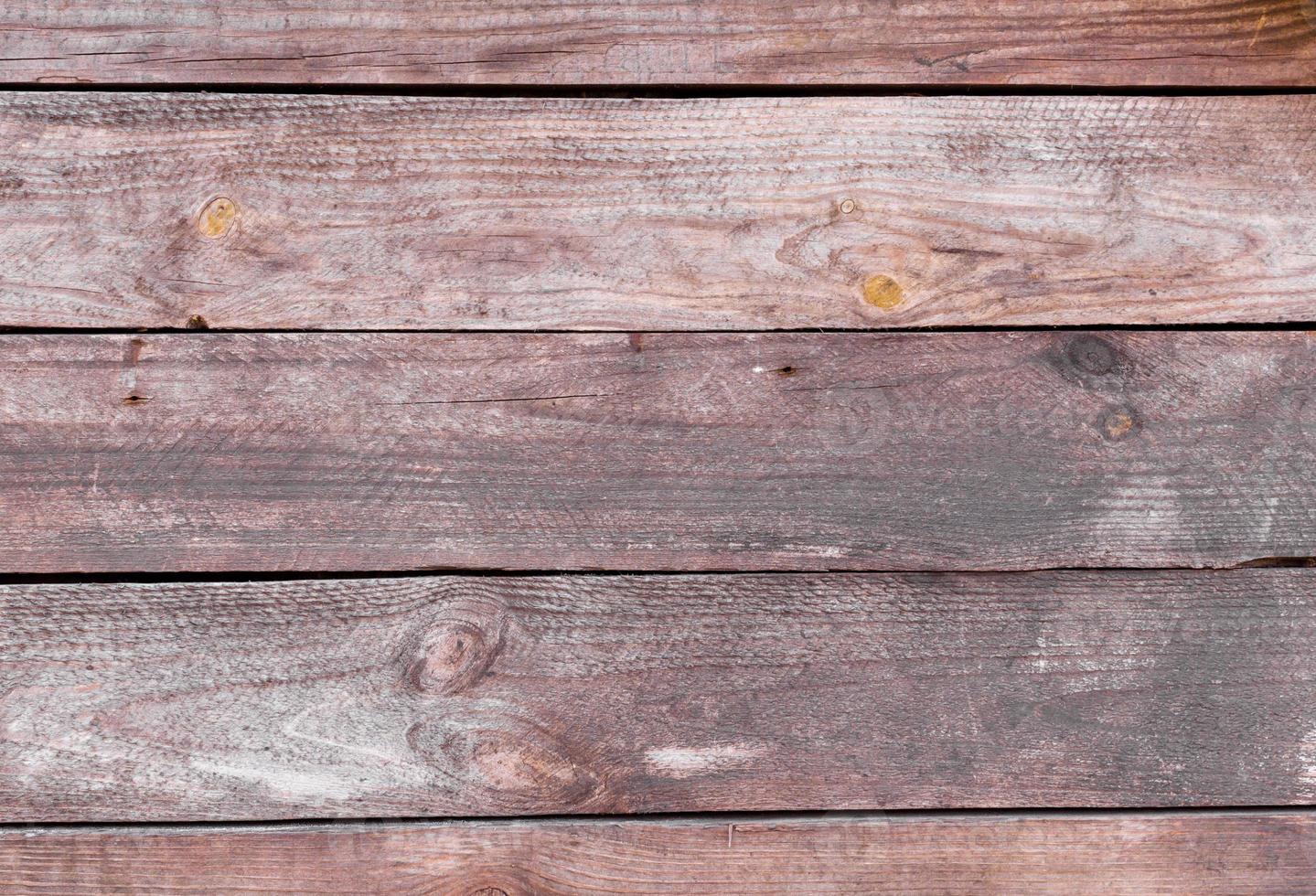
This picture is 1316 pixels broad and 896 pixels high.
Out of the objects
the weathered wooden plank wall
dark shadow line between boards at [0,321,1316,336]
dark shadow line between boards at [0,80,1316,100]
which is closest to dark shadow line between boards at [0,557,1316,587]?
the weathered wooden plank wall

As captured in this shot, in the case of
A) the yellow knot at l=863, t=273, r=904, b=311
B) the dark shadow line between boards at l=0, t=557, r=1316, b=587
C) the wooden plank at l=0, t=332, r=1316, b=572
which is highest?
the yellow knot at l=863, t=273, r=904, b=311

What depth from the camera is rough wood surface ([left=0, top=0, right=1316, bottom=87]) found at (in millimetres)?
779

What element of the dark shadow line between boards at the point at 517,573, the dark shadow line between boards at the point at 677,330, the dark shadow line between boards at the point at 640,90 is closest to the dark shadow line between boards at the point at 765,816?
the dark shadow line between boards at the point at 517,573

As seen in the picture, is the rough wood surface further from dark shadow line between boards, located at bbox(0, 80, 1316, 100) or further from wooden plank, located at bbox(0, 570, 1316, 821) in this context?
wooden plank, located at bbox(0, 570, 1316, 821)

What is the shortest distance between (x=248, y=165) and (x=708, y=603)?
594mm

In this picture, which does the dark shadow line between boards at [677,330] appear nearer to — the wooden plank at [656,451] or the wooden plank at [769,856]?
the wooden plank at [656,451]

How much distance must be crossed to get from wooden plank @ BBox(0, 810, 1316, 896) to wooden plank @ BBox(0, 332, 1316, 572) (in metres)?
0.26

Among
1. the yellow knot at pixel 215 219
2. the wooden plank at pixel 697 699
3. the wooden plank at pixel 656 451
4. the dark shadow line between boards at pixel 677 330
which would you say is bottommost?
the wooden plank at pixel 697 699

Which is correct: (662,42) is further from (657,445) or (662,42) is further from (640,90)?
(657,445)

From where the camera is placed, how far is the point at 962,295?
0.80m

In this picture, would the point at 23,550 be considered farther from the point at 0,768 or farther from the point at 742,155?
the point at 742,155

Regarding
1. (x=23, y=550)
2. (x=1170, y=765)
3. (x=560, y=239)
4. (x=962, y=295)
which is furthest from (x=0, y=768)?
(x=1170, y=765)

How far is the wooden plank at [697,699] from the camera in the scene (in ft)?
2.64

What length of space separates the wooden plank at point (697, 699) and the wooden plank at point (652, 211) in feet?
0.87
